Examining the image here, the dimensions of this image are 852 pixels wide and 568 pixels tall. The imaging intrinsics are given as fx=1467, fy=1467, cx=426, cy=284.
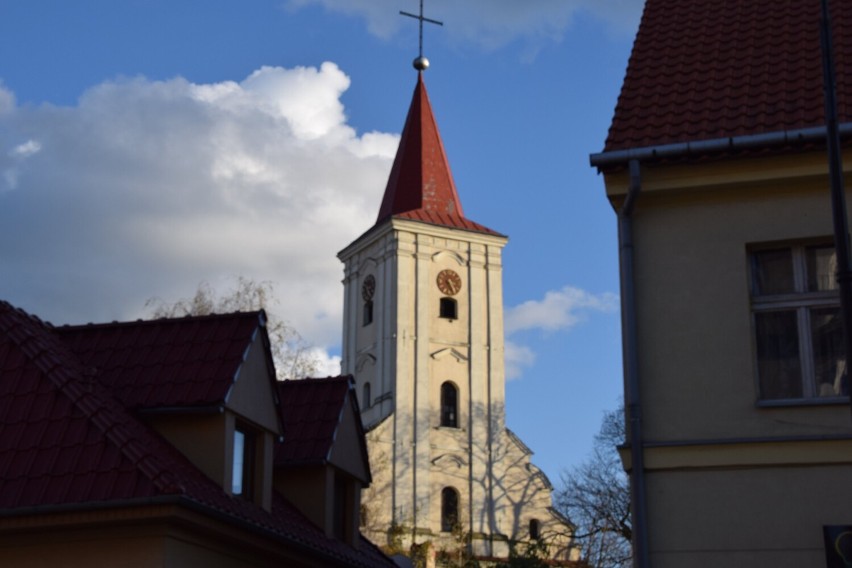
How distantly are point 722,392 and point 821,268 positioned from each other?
4.93ft

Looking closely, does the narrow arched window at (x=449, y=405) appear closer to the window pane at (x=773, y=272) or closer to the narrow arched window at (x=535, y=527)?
the narrow arched window at (x=535, y=527)

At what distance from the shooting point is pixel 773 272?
13.5m

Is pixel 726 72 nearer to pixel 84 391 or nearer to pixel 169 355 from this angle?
pixel 169 355

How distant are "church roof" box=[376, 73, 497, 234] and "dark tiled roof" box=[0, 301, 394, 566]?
6043cm

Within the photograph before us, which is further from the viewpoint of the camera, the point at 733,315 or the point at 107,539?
the point at 107,539

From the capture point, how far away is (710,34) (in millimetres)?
15125

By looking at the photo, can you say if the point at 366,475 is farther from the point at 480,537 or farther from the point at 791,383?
the point at 480,537

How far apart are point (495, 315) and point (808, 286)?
206 ft

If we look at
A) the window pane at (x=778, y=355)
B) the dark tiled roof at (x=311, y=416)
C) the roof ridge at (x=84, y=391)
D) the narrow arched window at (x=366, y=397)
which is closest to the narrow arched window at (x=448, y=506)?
the narrow arched window at (x=366, y=397)

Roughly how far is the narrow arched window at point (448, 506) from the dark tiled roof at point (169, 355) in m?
52.8

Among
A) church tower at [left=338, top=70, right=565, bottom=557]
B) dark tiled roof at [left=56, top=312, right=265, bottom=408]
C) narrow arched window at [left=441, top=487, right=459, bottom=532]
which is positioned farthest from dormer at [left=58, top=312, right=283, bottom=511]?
narrow arched window at [left=441, top=487, right=459, bottom=532]

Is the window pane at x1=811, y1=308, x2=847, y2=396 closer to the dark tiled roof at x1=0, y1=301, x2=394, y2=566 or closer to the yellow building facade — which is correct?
the yellow building facade

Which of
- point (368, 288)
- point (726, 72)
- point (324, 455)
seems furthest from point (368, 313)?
point (726, 72)

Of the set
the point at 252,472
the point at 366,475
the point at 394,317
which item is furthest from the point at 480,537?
the point at 252,472
